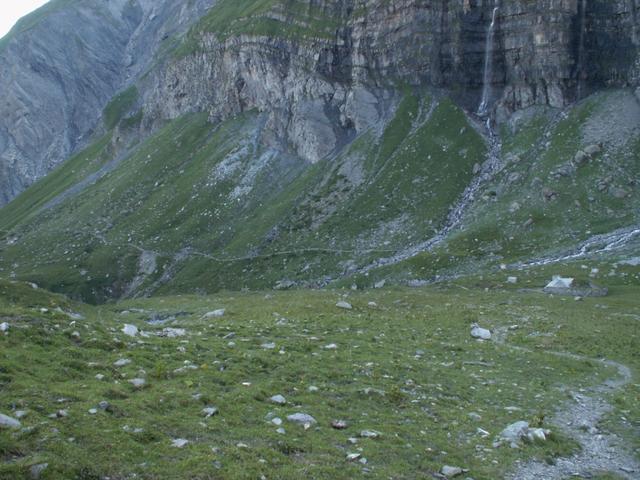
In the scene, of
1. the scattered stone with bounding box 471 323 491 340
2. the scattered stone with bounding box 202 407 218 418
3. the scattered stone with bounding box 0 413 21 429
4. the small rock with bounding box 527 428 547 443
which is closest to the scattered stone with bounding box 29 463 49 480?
the scattered stone with bounding box 0 413 21 429

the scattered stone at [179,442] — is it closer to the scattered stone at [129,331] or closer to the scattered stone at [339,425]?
the scattered stone at [339,425]

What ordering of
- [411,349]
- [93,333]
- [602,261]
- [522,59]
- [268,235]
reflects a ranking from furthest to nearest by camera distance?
[522,59], [268,235], [602,261], [411,349], [93,333]

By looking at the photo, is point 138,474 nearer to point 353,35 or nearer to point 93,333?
point 93,333

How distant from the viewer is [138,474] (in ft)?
41.7

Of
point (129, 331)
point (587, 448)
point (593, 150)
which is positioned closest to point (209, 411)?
point (129, 331)

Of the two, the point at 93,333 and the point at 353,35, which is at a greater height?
the point at 353,35

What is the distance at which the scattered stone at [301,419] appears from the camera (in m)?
17.2

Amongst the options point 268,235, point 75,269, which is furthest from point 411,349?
point 75,269

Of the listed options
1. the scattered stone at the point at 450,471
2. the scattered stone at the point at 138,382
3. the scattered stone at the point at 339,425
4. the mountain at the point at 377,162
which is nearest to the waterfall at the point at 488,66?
the mountain at the point at 377,162

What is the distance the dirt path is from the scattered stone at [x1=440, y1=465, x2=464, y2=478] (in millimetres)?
1563

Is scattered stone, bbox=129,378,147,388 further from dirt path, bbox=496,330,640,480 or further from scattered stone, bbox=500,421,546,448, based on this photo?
scattered stone, bbox=500,421,546,448

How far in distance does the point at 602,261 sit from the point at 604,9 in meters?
61.2

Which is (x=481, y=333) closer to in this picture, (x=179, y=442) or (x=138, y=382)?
(x=138, y=382)

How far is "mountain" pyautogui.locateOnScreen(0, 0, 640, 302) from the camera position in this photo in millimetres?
81062
